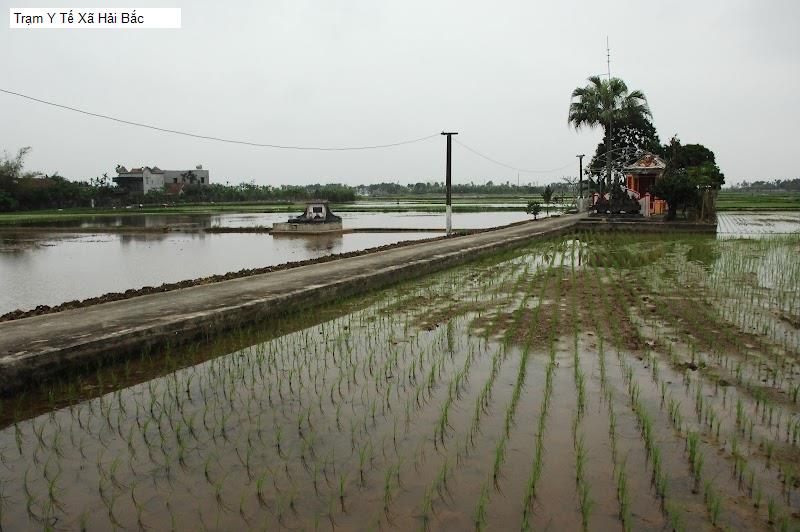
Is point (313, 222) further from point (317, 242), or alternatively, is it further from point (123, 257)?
point (123, 257)

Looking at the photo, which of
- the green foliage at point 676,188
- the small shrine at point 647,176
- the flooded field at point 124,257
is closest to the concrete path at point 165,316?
the flooded field at point 124,257

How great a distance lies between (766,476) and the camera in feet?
11.2

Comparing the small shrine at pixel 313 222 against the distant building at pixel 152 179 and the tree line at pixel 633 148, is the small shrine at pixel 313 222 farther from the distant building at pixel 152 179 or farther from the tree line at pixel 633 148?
the distant building at pixel 152 179

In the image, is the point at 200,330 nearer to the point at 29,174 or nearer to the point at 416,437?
the point at 416,437

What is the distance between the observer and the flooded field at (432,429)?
3.16m

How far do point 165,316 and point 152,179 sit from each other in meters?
76.6

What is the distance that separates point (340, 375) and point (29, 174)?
7437cm

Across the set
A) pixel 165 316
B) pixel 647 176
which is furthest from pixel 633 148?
pixel 165 316

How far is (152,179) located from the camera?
7738 cm

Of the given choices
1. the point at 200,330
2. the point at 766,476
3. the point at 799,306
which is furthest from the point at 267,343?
the point at 799,306

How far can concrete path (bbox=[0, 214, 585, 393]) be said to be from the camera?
17.7 feet

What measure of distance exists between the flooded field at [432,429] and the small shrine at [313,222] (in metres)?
21.1

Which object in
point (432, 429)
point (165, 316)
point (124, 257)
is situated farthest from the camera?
point (124, 257)

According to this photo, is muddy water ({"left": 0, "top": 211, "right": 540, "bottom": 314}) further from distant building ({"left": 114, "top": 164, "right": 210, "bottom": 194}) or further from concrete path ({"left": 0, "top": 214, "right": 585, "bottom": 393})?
distant building ({"left": 114, "top": 164, "right": 210, "bottom": 194})
